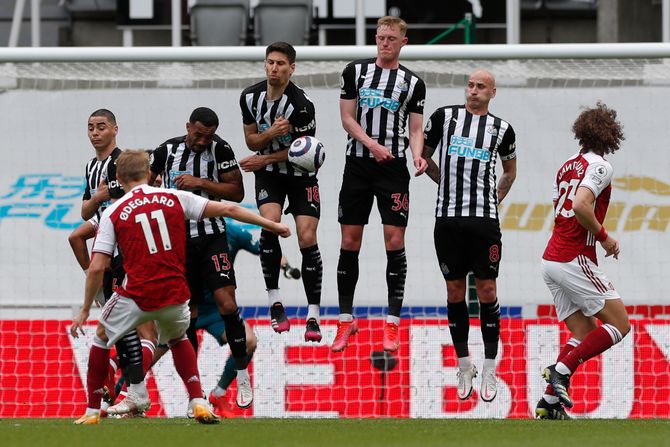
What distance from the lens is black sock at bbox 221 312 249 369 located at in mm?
10758

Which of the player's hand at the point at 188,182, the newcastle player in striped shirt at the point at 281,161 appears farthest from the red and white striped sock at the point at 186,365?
the player's hand at the point at 188,182

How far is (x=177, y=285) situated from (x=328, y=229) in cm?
443

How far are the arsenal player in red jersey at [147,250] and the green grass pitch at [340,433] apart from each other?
1.89ft

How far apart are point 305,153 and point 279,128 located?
281 mm

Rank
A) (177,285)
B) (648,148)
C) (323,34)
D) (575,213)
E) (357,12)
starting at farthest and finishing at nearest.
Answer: (323,34) < (357,12) < (648,148) < (575,213) < (177,285)

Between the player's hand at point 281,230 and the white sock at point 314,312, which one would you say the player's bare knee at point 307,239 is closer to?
the white sock at point 314,312

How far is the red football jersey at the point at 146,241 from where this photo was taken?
29.8 ft

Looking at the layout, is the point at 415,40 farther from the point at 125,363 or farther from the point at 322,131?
the point at 125,363

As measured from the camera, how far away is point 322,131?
44.0 feet

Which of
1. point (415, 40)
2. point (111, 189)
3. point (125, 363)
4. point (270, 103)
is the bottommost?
point (125, 363)

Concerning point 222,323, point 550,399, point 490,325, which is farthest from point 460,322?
point 222,323

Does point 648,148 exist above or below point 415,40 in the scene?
below

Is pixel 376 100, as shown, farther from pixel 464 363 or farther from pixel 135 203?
pixel 135 203

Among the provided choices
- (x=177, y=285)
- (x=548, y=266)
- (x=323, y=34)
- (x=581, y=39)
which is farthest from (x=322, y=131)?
(x=581, y=39)
